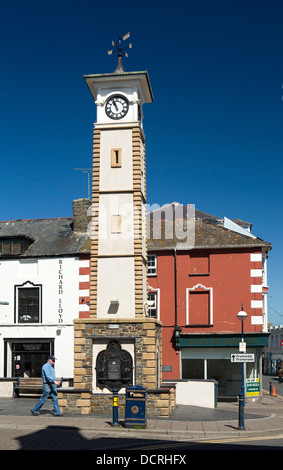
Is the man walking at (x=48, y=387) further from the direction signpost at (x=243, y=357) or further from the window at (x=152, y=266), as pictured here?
the window at (x=152, y=266)

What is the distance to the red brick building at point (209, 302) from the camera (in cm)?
3225

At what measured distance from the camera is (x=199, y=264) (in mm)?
33719

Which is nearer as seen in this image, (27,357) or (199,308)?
(27,357)

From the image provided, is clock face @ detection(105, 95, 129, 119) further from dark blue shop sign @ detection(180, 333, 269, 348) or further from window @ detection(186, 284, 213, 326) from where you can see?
dark blue shop sign @ detection(180, 333, 269, 348)

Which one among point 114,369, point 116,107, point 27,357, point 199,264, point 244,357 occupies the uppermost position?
point 116,107

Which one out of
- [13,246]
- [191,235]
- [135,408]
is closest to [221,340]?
[191,235]

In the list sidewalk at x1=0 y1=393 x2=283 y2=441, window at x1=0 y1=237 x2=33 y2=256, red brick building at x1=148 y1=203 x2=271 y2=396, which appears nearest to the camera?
sidewalk at x1=0 y1=393 x2=283 y2=441

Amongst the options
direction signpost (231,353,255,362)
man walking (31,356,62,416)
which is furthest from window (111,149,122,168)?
direction signpost (231,353,255,362)

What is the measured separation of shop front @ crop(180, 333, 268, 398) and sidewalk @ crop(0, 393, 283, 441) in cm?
1021

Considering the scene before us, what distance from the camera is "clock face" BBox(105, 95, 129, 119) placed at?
24.1 meters

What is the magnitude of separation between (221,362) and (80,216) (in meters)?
12.4

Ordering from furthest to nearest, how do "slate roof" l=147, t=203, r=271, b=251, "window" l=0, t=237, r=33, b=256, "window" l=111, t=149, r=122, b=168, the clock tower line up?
"window" l=0, t=237, r=33, b=256 → "slate roof" l=147, t=203, r=271, b=251 → "window" l=111, t=149, r=122, b=168 → the clock tower

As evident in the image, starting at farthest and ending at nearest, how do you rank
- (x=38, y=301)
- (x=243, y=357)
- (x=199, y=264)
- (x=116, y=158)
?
(x=199, y=264) < (x=38, y=301) < (x=116, y=158) < (x=243, y=357)

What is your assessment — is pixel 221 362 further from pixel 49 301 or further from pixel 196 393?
pixel 49 301
